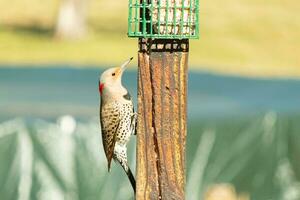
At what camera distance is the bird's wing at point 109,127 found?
8445mm

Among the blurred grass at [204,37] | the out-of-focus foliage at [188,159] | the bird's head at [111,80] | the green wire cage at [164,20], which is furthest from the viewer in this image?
the blurred grass at [204,37]

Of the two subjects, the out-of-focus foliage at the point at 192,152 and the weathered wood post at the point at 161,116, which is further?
the out-of-focus foliage at the point at 192,152

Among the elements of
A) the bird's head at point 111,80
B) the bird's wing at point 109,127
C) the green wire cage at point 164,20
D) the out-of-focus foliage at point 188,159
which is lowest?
the out-of-focus foliage at point 188,159

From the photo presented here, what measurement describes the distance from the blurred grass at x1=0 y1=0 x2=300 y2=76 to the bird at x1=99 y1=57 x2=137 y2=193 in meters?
21.8

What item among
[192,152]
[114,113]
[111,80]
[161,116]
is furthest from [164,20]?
[192,152]

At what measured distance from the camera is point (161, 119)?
7.20 metres

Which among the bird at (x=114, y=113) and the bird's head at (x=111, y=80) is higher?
the bird's head at (x=111, y=80)

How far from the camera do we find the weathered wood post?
23.5ft

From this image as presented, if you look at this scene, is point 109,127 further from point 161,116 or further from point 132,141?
point 132,141

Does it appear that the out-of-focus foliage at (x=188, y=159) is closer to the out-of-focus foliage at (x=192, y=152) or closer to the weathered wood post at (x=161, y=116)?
the out-of-focus foliage at (x=192, y=152)

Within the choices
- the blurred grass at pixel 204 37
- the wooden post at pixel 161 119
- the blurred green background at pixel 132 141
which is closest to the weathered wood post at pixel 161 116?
the wooden post at pixel 161 119

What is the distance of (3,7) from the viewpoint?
4131 cm

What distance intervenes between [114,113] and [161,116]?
1.34 m

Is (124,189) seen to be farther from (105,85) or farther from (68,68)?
(68,68)
